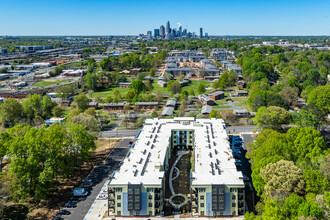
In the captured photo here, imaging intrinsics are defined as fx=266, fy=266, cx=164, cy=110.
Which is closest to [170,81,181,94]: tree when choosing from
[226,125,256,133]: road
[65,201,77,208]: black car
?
[226,125,256,133]: road

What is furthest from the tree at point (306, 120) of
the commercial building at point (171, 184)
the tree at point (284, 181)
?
the tree at point (284, 181)

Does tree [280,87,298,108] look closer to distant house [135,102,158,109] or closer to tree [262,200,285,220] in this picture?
distant house [135,102,158,109]

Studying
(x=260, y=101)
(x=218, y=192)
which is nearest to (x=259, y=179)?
(x=218, y=192)

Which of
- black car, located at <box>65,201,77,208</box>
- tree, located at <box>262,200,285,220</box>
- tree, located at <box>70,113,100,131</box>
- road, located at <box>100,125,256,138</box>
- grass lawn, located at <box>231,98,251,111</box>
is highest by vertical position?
tree, located at <box>70,113,100,131</box>

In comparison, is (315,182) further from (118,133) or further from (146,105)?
(146,105)

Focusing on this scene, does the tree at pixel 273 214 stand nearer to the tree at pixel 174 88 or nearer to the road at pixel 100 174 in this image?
the road at pixel 100 174

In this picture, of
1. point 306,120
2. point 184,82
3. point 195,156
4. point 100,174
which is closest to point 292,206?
point 195,156

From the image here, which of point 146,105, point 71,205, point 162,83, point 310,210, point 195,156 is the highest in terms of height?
point 162,83
